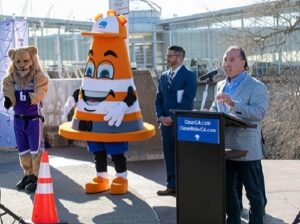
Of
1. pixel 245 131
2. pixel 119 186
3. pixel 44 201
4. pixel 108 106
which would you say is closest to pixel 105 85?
pixel 108 106

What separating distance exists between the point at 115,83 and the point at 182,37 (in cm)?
2870

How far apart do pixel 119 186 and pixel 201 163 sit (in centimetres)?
227

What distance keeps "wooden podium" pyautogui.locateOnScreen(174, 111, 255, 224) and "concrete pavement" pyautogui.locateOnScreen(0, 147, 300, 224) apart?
1070 millimetres

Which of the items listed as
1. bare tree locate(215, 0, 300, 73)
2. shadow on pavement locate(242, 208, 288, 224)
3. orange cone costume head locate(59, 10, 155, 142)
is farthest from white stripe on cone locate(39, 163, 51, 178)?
bare tree locate(215, 0, 300, 73)

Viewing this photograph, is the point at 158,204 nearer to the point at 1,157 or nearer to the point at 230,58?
the point at 230,58

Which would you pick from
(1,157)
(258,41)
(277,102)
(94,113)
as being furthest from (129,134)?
(258,41)

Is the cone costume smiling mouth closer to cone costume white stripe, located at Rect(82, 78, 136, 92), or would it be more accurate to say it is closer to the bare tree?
cone costume white stripe, located at Rect(82, 78, 136, 92)

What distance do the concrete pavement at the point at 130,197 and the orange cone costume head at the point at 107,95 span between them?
2.40 ft

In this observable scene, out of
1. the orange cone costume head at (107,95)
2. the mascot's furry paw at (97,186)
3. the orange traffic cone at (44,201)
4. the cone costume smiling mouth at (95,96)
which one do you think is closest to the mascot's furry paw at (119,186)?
the mascot's furry paw at (97,186)

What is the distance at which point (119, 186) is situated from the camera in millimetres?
6297

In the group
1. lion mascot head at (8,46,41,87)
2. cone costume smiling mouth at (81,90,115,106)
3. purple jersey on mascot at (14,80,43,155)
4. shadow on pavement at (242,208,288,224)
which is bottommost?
shadow on pavement at (242,208,288,224)

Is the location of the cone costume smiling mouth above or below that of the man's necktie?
below

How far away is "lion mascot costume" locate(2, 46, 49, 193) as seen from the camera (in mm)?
6289

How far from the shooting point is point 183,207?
14.3 ft
